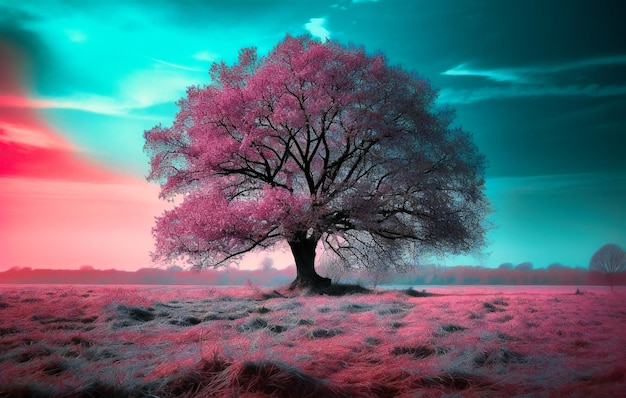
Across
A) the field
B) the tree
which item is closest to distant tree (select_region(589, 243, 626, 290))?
the field

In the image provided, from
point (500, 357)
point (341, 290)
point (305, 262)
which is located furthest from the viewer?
point (305, 262)

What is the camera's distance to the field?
4004 millimetres

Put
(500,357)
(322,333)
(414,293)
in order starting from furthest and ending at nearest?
1. (414,293)
2. (322,333)
3. (500,357)

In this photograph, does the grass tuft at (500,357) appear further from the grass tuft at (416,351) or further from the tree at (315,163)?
the tree at (315,163)

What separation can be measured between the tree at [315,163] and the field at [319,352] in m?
6.03

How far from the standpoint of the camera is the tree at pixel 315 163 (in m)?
15.9

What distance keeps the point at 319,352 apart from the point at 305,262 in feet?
42.3

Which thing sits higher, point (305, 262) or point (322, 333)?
point (305, 262)

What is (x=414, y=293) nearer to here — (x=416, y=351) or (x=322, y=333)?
(x=322, y=333)

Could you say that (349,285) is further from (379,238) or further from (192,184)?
(192,184)

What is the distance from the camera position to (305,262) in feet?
59.5

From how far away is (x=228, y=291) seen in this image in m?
17.3

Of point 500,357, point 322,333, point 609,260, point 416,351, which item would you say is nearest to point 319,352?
point 416,351

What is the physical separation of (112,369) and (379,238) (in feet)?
48.2
